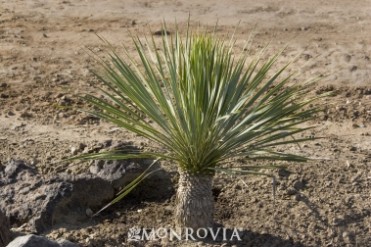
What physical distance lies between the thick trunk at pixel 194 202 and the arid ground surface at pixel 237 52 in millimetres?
161

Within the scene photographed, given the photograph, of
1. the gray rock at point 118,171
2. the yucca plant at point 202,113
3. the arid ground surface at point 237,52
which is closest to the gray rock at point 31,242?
the yucca plant at point 202,113

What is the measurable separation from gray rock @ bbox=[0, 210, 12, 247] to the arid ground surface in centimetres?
44

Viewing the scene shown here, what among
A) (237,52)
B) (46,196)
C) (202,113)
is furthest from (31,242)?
(237,52)

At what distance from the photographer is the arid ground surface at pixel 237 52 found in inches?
202

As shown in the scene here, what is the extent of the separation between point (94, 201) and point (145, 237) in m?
0.47

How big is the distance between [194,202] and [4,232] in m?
1.15

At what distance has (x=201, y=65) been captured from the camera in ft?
14.7

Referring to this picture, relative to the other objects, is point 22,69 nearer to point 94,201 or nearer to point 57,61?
point 57,61

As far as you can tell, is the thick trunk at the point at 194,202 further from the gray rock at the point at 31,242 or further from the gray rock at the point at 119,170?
the gray rock at the point at 31,242

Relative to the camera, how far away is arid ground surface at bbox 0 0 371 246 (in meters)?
5.12

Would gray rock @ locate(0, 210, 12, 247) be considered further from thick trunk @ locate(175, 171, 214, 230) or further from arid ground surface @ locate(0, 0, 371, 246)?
thick trunk @ locate(175, 171, 214, 230)

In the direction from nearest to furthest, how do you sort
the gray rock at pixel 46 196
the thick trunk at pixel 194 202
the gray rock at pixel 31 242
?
the gray rock at pixel 31 242, the thick trunk at pixel 194 202, the gray rock at pixel 46 196

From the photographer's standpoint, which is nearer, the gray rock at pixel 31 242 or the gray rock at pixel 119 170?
the gray rock at pixel 31 242

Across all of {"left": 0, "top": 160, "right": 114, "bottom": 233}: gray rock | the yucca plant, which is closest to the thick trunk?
the yucca plant
